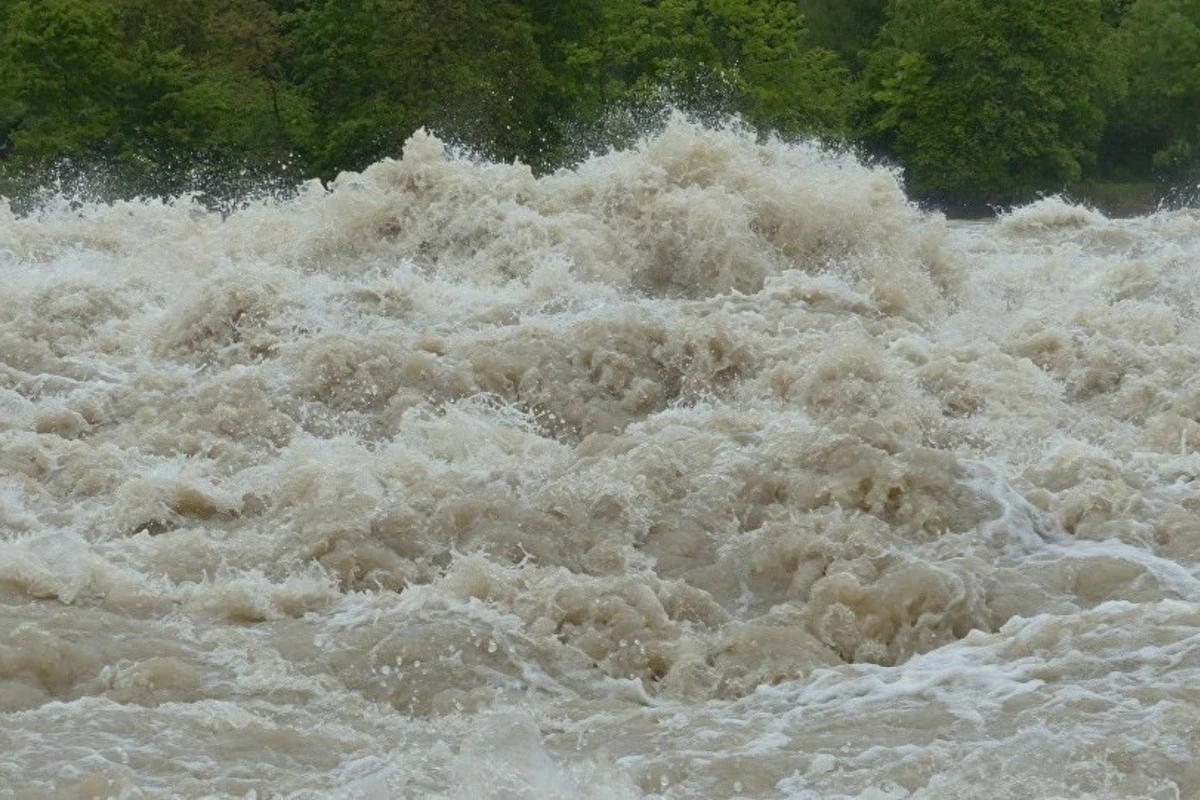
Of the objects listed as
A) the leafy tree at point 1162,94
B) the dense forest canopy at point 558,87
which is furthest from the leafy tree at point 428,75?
the leafy tree at point 1162,94

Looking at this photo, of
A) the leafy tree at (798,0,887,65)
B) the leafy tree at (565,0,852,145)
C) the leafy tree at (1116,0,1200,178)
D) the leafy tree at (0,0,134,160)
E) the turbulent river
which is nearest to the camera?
the turbulent river

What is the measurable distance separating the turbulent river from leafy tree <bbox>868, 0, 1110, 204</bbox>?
20.4 m

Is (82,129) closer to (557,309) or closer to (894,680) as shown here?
(557,309)

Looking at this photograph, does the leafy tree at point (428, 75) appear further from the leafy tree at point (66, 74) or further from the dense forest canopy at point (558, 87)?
the leafy tree at point (66, 74)

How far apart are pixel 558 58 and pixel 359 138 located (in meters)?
4.14

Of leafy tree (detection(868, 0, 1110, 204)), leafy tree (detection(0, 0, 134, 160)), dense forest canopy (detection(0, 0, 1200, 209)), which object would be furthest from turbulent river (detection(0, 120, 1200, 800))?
leafy tree (detection(868, 0, 1110, 204))

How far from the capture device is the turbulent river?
6.89 meters

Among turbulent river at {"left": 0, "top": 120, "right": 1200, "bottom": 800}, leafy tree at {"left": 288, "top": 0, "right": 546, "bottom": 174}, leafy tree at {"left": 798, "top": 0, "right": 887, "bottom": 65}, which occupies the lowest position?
turbulent river at {"left": 0, "top": 120, "right": 1200, "bottom": 800}

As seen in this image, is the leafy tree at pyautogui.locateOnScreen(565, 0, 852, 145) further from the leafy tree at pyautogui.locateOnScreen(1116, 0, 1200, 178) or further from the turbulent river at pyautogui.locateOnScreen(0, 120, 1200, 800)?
the turbulent river at pyautogui.locateOnScreen(0, 120, 1200, 800)

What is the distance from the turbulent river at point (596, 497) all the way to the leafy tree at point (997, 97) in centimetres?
2045

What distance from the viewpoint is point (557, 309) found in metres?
13.4

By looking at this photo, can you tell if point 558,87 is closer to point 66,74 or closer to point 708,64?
point 708,64

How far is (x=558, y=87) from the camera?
102 feet

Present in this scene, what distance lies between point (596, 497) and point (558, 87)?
2227 cm
